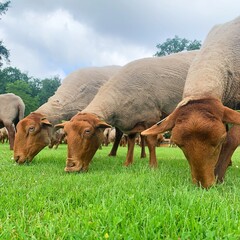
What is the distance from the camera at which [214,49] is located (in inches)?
245

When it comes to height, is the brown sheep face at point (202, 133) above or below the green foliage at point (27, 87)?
below

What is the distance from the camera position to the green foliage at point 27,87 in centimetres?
6650

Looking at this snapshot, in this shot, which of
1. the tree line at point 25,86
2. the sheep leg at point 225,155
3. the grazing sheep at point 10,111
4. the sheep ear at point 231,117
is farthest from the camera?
the tree line at point 25,86

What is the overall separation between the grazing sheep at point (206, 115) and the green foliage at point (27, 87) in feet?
186

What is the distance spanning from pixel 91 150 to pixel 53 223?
3970 millimetres

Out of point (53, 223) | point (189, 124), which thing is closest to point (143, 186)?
point (189, 124)

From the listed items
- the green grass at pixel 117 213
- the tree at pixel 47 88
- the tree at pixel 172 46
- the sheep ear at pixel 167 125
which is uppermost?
the tree at pixel 172 46

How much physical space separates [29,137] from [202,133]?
509cm

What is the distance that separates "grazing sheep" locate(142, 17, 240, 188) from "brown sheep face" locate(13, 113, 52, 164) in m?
4.18

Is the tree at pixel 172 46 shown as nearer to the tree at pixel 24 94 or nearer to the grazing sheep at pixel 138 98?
the tree at pixel 24 94

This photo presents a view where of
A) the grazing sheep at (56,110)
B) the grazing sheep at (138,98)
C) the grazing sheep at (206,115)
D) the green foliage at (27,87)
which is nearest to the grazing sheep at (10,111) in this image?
the grazing sheep at (56,110)

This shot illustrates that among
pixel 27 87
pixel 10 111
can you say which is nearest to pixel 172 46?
pixel 27 87

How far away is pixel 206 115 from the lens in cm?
434

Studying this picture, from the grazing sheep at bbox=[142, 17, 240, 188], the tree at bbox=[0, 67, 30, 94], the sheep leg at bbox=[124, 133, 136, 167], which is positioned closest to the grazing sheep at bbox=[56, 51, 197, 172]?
the sheep leg at bbox=[124, 133, 136, 167]
